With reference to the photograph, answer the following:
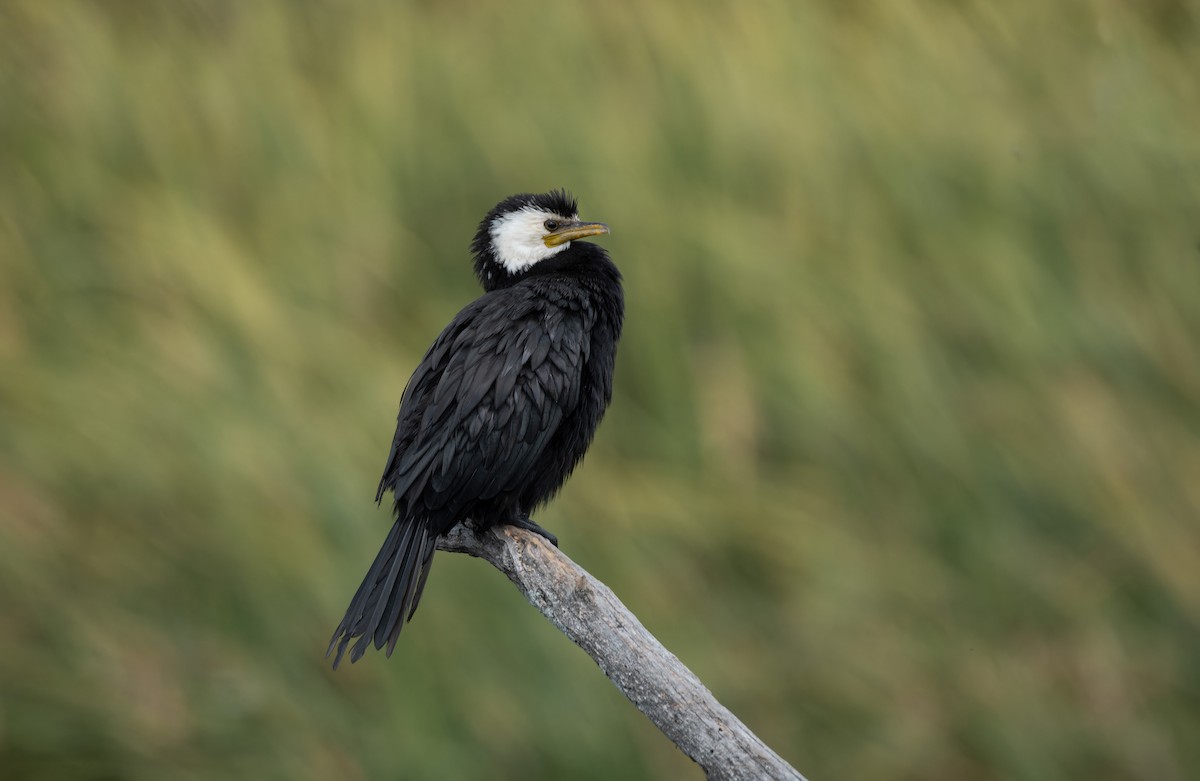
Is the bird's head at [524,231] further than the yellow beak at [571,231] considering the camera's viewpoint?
Yes

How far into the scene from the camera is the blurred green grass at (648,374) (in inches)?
156

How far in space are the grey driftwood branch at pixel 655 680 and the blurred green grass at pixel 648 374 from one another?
1.30 metres

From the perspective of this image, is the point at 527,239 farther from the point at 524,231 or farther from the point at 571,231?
the point at 571,231

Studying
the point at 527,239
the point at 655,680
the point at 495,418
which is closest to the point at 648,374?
the point at 527,239

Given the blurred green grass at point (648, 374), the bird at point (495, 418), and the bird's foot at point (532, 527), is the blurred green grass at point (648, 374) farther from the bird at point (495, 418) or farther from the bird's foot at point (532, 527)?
the bird's foot at point (532, 527)

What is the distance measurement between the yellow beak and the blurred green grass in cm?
74

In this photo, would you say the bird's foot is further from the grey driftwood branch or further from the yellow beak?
the yellow beak

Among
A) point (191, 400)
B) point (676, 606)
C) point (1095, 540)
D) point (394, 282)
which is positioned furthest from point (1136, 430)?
point (191, 400)

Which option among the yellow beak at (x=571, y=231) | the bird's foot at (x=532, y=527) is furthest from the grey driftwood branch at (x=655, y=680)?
the yellow beak at (x=571, y=231)

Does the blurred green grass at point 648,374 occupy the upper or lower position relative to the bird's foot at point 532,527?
upper

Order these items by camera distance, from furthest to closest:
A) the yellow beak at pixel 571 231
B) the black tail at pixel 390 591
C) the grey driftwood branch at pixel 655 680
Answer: the yellow beak at pixel 571 231 < the black tail at pixel 390 591 < the grey driftwood branch at pixel 655 680

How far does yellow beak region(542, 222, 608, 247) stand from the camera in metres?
3.61

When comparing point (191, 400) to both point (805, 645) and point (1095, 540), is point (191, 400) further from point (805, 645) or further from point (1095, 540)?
point (1095, 540)

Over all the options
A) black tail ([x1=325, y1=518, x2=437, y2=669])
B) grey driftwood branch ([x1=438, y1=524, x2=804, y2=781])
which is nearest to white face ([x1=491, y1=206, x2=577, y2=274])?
black tail ([x1=325, y1=518, x2=437, y2=669])
